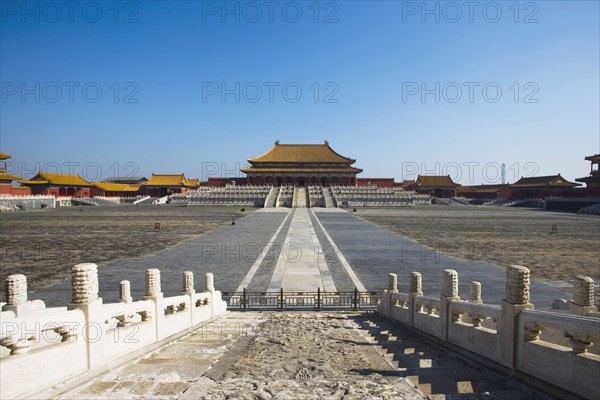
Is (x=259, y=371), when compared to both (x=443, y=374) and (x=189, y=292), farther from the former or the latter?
(x=189, y=292)

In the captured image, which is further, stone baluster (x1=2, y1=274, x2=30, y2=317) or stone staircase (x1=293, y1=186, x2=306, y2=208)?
stone staircase (x1=293, y1=186, x2=306, y2=208)

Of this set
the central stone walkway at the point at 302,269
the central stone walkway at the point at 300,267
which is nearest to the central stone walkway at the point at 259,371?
the central stone walkway at the point at 302,269

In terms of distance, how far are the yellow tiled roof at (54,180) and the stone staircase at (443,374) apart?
70239 millimetres

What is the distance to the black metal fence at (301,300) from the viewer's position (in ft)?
32.5

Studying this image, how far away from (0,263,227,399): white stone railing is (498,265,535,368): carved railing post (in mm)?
5457

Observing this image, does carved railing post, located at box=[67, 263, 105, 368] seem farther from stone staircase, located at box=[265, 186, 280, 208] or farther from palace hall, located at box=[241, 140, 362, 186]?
palace hall, located at box=[241, 140, 362, 186]

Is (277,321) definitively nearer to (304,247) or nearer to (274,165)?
(304,247)

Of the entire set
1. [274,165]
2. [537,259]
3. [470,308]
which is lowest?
[537,259]

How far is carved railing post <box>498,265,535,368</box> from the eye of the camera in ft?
14.6

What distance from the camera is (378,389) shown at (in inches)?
165

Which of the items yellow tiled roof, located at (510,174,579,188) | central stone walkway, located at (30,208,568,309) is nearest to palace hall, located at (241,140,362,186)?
A: yellow tiled roof, located at (510,174,579,188)

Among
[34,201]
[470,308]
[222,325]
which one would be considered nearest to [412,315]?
[470,308]

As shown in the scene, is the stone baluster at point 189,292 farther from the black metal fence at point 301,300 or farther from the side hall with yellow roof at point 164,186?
the side hall with yellow roof at point 164,186

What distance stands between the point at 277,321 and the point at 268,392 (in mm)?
4012
